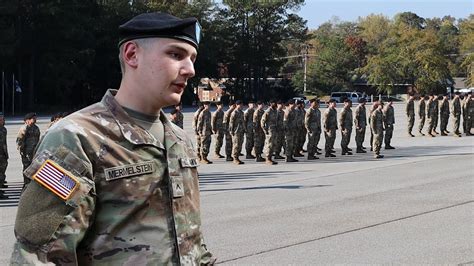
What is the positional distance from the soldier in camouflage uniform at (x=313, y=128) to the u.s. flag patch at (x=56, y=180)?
17974 millimetres

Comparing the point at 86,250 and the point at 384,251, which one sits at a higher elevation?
the point at 86,250

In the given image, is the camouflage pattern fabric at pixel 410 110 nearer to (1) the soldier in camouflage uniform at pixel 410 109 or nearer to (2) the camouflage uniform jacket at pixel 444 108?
(1) the soldier in camouflage uniform at pixel 410 109

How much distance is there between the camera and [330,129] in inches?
831

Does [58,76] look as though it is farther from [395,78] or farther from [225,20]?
[395,78]

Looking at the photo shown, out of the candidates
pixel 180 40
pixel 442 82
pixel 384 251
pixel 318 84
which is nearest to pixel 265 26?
pixel 318 84

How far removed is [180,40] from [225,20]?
216 ft

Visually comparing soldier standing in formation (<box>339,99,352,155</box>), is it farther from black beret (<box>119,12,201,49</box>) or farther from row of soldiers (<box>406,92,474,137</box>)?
black beret (<box>119,12,201,49</box>)

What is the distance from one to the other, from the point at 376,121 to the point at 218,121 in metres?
4.47

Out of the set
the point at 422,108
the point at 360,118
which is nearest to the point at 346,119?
the point at 360,118

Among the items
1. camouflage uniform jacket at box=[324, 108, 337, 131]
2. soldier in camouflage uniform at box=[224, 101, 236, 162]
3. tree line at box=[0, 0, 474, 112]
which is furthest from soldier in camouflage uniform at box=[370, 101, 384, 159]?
tree line at box=[0, 0, 474, 112]

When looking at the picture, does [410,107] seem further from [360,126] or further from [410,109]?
[360,126]

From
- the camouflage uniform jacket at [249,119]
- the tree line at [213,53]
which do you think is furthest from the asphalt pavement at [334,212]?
the tree line at [213,53]

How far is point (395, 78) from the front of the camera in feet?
261

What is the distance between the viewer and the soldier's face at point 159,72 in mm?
2477
